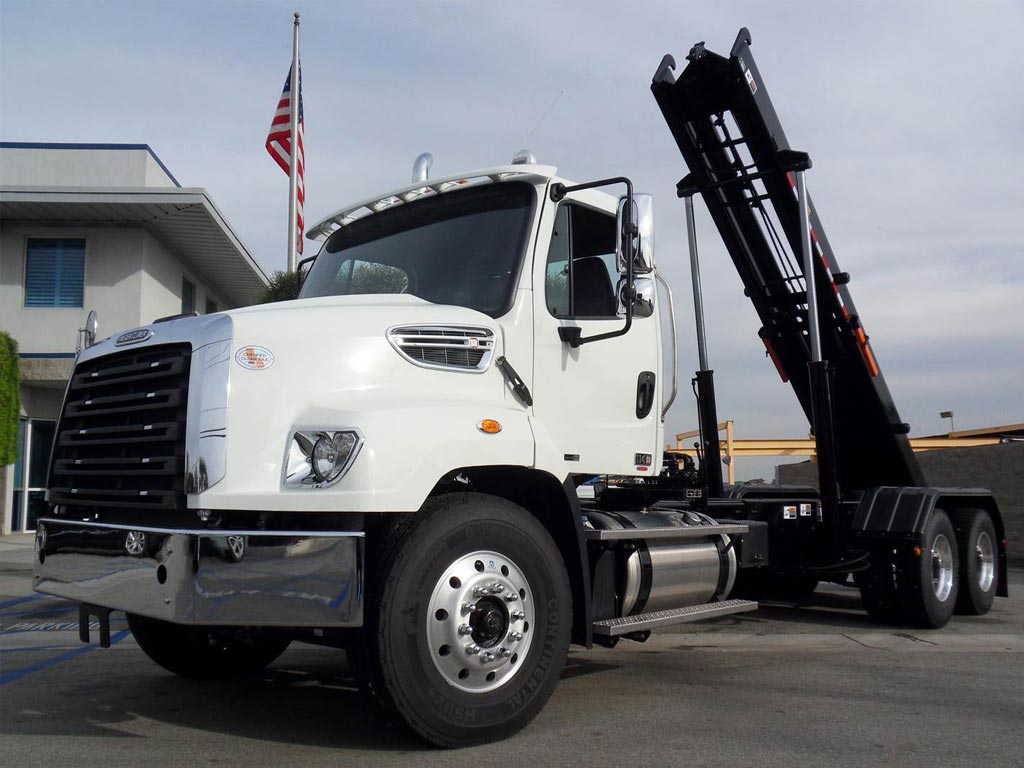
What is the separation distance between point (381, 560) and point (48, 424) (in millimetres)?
18894

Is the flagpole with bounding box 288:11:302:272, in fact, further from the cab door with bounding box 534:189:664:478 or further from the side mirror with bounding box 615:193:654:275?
the side mirror with bounding box 615:193:654:275

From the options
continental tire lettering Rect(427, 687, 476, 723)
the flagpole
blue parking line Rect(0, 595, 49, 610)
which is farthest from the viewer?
the flagpole

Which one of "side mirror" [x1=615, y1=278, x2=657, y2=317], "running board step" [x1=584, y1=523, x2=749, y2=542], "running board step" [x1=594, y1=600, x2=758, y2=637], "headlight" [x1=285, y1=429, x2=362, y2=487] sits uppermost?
"side mirror" [x1=615, y1=278, x2=657, y2=317]

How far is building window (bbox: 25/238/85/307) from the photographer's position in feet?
65.0

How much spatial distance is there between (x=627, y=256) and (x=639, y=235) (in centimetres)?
13

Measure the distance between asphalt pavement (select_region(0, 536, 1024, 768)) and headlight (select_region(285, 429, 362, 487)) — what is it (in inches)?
49.6

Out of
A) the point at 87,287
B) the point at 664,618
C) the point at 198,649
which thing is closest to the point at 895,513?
the point at 664,618

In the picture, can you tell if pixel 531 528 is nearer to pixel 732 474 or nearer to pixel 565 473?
pixel 565 473

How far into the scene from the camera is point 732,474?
11.5m

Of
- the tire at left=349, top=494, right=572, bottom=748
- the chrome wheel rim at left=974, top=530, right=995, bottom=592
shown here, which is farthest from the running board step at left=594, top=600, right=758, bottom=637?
the chrome wheel rim at left=974, top=530, right=995, bottom=592

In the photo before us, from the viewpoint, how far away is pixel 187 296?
918 inches

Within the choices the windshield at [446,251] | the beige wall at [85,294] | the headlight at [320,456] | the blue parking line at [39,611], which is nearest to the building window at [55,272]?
the beige wall at [85,294]

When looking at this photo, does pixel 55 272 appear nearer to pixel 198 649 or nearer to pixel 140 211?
pixel 140 211

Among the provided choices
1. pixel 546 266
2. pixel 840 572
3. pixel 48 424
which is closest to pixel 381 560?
pixel 546 266
